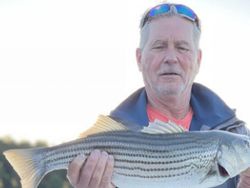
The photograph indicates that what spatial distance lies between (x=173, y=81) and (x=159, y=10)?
93 centimetres

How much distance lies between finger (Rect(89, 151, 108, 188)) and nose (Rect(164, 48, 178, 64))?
1538 millimetres

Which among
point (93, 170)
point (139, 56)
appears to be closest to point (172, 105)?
point (139, 56)

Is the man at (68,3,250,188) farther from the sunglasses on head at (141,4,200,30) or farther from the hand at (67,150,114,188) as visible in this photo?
the hand at (67,150,114,188)

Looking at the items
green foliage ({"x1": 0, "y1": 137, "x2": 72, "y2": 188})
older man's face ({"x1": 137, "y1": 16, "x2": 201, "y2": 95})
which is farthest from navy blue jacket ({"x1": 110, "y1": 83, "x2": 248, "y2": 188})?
green foliage ({"x1": 0, "y1": 137, "x2": 72, "y2": 188})

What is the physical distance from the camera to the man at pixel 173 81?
6223 mm

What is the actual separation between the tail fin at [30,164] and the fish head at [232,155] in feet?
5.55

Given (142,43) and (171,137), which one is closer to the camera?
(171,137)

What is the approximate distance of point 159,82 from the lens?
627cm

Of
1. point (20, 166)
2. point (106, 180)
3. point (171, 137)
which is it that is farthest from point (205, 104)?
point (20, 166)

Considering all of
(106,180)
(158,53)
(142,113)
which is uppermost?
(158,53)

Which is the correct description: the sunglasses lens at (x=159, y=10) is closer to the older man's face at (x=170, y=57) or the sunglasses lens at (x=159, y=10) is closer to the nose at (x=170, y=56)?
the older man's face at (x=170, y=57)

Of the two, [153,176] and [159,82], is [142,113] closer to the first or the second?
[159,82]

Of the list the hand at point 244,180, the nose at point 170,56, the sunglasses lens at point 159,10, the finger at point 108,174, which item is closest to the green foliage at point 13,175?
the sunglasses lens at point 159,10

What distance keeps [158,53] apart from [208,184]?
1.78m
